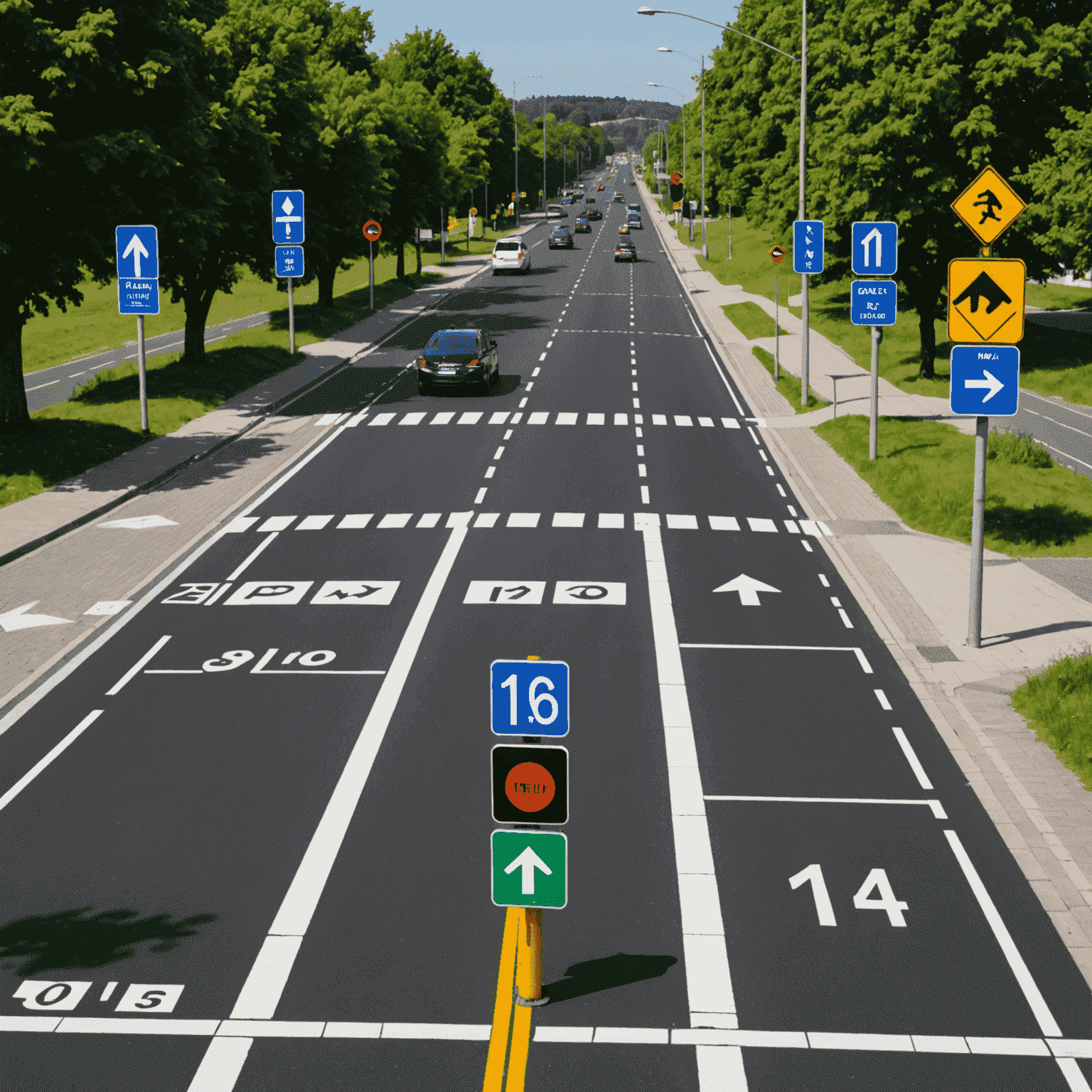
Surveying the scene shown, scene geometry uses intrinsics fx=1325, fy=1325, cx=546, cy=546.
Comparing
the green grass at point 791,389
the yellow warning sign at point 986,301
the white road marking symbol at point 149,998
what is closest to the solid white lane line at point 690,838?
the white road marking symbol at point 149,998

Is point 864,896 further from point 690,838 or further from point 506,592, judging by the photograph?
point 506,592

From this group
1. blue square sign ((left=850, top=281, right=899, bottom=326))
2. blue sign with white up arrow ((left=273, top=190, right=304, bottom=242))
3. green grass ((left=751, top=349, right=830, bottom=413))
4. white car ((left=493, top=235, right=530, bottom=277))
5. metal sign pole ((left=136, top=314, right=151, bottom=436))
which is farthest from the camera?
white car ((left=493, top=235, right=530, bottom=277))

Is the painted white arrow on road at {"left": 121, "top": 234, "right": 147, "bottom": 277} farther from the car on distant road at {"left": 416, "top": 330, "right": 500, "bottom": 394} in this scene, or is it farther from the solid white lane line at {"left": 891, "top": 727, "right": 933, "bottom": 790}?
the solid white lane line at {"left": 891, "top": 727, "right": 933, "bottom": 790}

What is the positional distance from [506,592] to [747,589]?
10.9 feet

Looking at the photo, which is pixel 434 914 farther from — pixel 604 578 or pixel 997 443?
pixel 997 443

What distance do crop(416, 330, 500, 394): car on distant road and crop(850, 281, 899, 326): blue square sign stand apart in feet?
38.3

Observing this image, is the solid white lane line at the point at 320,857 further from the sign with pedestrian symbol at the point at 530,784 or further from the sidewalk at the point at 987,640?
the sidewalk at the point at 987,640

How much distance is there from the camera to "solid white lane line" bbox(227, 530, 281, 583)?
18.9 meters

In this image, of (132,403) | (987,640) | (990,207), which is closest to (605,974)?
(987,640)

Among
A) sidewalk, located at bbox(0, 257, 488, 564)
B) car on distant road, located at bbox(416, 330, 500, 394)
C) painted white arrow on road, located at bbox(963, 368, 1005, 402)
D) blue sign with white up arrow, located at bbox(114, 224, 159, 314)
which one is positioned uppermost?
blue sign with white up arrow, located at bbox(114, 224, 159, 314)

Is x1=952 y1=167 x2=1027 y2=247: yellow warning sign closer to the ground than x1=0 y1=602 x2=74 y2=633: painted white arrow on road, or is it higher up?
higher up

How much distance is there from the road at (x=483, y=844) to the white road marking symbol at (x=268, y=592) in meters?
0.07

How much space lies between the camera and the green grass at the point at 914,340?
3841 cm

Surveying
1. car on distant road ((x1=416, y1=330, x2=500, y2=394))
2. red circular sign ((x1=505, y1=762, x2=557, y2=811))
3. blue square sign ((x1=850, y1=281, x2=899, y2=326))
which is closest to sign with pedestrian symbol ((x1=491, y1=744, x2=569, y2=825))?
red circular sign ((x1=505, y1=762, x2=557, y2=811))
